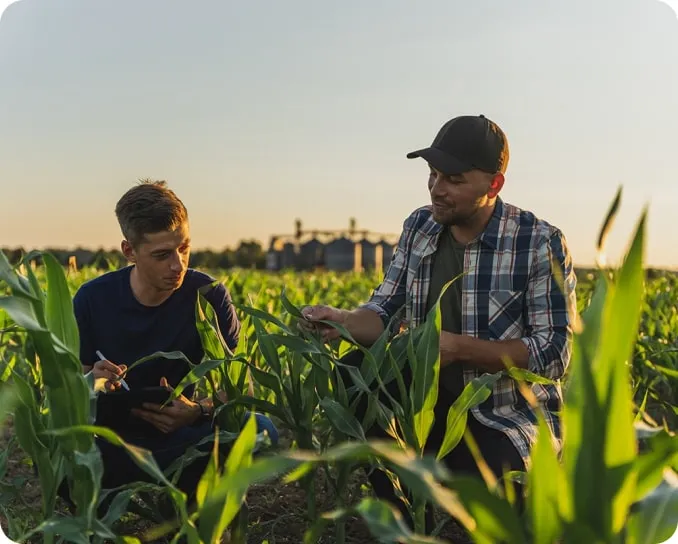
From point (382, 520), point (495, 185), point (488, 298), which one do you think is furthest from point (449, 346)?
point (382, 520)

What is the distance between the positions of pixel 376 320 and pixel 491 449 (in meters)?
0.48

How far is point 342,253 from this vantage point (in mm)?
23766

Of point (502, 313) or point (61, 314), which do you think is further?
point (502, 313)

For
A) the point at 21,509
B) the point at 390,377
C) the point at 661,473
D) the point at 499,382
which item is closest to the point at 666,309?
the point at 499,382

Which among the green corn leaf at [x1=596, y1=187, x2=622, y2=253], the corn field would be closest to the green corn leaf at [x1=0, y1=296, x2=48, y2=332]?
the corn field

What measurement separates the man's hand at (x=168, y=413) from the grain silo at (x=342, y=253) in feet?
68.9

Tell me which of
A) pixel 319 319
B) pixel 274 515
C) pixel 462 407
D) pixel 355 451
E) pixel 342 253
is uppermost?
pixel 355 451

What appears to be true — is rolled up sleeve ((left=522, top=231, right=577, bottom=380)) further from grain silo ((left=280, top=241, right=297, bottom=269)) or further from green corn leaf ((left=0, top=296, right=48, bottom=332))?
grain silo ((left=280, top=241, right=297, bottom=269))

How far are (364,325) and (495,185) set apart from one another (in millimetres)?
536

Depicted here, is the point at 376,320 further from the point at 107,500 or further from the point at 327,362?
the point at 107,500

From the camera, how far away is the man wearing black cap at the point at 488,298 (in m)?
2.15

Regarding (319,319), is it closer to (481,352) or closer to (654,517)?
(481,352)

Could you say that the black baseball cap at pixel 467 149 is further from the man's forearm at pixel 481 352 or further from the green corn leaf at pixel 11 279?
the green corn leaf at pixel 11 279

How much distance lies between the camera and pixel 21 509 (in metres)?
2.52
